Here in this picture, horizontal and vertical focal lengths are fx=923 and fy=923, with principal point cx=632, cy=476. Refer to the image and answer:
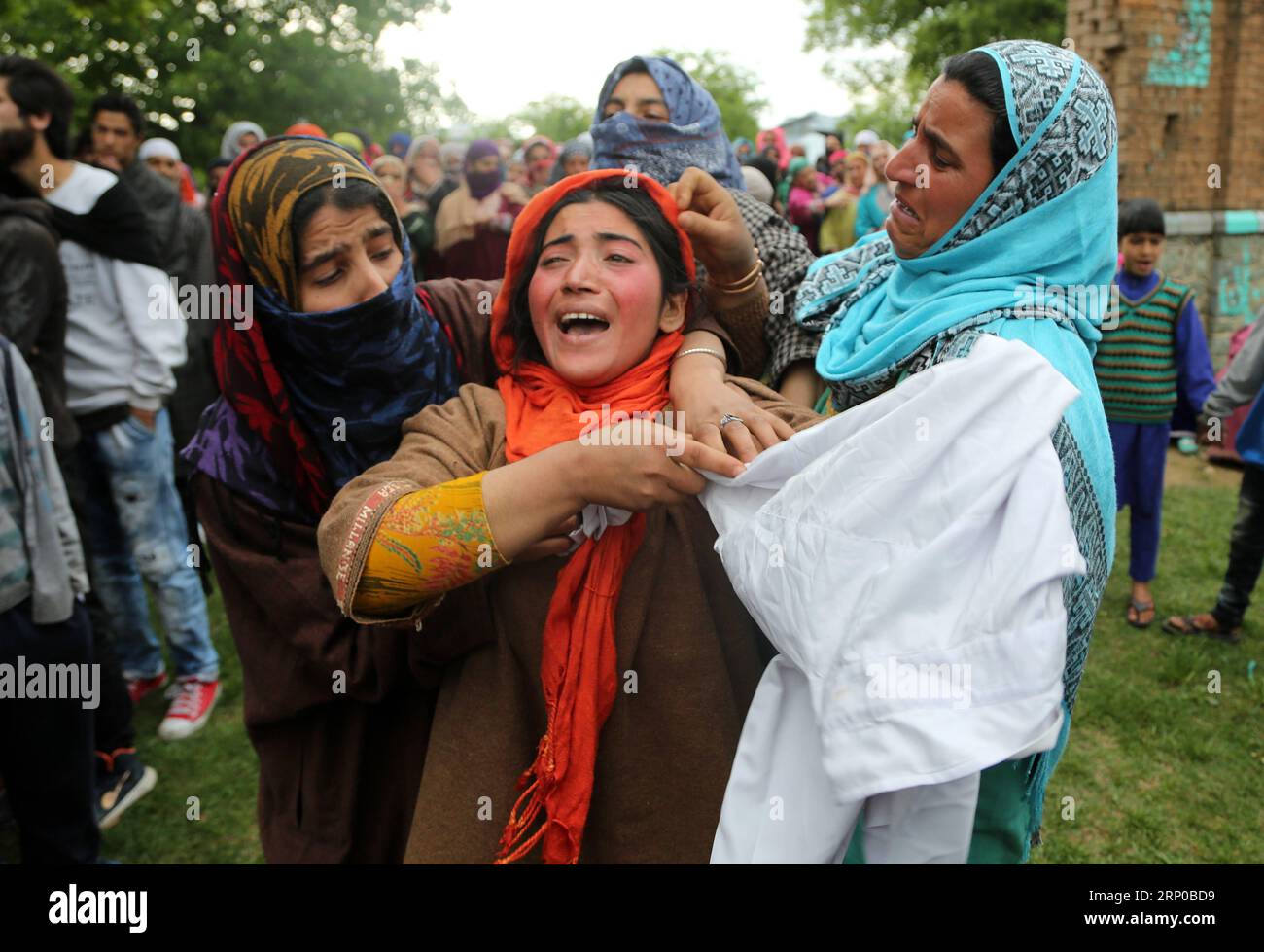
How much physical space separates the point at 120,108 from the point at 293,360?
179 inches

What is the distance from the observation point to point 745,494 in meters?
1.52

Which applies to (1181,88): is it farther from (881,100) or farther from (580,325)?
(881,100)

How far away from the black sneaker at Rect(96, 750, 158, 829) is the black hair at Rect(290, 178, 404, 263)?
2756mm

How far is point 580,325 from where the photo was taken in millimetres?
1744

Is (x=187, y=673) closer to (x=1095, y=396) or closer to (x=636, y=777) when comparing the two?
(x=636, y=777)

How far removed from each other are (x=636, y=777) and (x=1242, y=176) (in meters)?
9.66

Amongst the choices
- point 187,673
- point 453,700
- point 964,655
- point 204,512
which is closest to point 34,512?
point 204,512

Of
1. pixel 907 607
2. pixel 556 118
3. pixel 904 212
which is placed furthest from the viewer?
pixel 556 118

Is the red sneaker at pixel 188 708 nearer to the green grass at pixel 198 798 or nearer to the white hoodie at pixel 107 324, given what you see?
the green grass at pixel 198 798

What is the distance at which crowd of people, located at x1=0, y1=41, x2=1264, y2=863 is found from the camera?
127 cm

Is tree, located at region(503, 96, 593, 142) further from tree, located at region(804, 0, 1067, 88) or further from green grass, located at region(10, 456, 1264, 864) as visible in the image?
green grass, located at region(10, 456, 1264, 864)

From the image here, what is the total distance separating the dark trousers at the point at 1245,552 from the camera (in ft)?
15.6

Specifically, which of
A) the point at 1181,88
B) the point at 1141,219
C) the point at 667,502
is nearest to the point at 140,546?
the point at 667,502

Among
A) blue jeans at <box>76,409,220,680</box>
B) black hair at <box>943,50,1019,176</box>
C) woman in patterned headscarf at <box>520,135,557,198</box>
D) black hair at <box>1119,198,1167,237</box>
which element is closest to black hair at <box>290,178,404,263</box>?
black hair at <box>943,50,1019,176</box>
